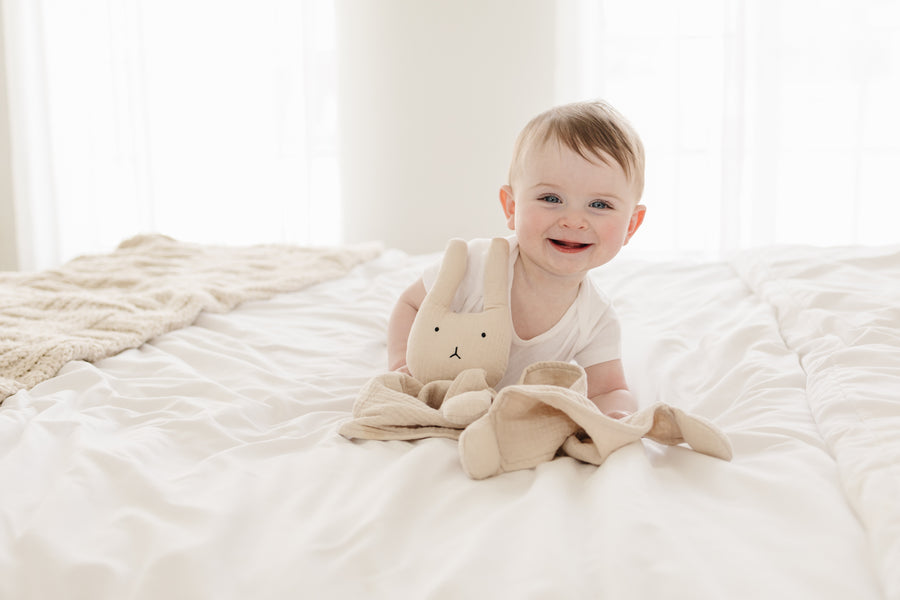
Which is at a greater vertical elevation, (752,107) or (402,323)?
(752,107)

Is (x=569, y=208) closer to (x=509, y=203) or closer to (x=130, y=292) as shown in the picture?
(x=509, y=203)

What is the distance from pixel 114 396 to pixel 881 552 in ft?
2.93

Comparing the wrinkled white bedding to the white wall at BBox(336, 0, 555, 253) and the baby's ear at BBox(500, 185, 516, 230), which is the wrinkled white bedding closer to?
the baby's ear at BBox(500, 185, 516, 230)

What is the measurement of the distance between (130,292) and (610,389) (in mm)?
1097

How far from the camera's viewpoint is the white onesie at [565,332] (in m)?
1.14

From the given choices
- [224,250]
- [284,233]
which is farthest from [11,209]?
[224,250]

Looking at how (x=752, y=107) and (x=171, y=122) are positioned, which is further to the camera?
(x=171, y=122)

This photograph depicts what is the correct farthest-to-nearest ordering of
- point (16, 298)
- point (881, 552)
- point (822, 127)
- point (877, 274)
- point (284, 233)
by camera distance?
1. point (284, 233)
2. point (822, 127)
3. point (16, 298)
4. point (877, 274)
5. point (881, 552)

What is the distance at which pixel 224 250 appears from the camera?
2.17 meters

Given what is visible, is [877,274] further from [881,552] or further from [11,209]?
[11,209]

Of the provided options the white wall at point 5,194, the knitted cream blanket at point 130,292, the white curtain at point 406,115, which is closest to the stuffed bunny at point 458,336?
the knitted cream blanket at point 130,292

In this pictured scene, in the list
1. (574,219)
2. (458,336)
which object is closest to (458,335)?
(458,336)

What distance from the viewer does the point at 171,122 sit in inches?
157

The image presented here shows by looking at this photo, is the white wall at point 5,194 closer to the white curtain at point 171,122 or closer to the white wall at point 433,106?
the white curtain at point 171,122
